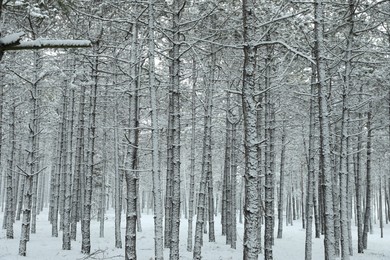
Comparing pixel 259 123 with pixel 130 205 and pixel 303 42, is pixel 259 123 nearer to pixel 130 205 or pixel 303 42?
pixel 303 42

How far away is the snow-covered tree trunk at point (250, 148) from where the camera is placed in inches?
247

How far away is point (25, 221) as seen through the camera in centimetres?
1150

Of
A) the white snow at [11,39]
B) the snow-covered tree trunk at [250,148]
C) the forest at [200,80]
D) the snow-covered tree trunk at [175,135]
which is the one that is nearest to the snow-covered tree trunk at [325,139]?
the forest at [200,80]

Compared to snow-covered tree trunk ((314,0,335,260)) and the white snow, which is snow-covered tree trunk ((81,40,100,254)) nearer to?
snow-covered tree trunk ((314,0,335,260))

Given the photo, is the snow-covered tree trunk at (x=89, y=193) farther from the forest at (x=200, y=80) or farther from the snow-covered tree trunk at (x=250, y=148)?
the snow-covered tree trunk at (x=250, y=148)

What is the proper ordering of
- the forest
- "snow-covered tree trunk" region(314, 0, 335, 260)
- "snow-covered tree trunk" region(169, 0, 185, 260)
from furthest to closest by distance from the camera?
"snow-covered tree trunk" region(169, 0, 185, 260)
"snow-covered tree trunk" region(314, 0, 335, 260)
the forest

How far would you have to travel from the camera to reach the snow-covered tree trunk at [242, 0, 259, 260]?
627 cm

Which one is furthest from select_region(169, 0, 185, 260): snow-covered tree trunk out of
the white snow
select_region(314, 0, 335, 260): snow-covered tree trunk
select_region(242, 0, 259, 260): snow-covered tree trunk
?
the white snow

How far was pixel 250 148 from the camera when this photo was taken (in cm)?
645

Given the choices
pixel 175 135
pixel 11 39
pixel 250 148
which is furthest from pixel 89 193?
pixel 11 39

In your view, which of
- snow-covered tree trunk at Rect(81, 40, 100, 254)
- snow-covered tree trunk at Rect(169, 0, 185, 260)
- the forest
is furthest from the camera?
snow-covered tree trunk at Rect(81, 40, 100, 254)

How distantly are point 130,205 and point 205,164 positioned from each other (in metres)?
4.45

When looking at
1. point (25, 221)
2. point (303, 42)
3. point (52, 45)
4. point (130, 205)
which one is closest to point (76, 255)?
point (25, 221)

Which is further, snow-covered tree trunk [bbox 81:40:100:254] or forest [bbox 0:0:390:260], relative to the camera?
snow-covered tree trunk [bbox 81:40:100:254]
